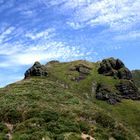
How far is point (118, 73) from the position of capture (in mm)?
153875

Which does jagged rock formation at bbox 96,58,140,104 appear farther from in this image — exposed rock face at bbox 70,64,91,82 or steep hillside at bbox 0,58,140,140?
exposed rock face at bbox 70,64,91,82

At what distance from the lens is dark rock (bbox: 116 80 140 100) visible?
5428 inches

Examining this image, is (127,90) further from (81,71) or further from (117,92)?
(81,71)

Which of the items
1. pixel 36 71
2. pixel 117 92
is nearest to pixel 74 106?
pixel 117 92

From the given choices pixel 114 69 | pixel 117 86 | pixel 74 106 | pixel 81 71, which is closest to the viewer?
pixel 74 106

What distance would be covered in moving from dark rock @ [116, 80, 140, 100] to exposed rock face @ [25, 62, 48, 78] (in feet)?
94.8

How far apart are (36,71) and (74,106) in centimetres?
6248

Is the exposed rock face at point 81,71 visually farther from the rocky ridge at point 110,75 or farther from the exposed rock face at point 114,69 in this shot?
the exposed rock face at point 114,69

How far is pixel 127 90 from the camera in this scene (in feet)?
457

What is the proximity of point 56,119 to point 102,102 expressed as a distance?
63.4m

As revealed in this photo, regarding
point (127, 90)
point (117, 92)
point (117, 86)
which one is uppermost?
point (117, 86)

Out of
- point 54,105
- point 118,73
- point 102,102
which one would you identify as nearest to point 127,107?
point 102,102

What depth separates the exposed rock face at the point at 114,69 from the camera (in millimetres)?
152625

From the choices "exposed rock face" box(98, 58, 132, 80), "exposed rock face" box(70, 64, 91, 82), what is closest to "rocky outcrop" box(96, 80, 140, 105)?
"exposed rock face" box(98, 58, 132, 80)
